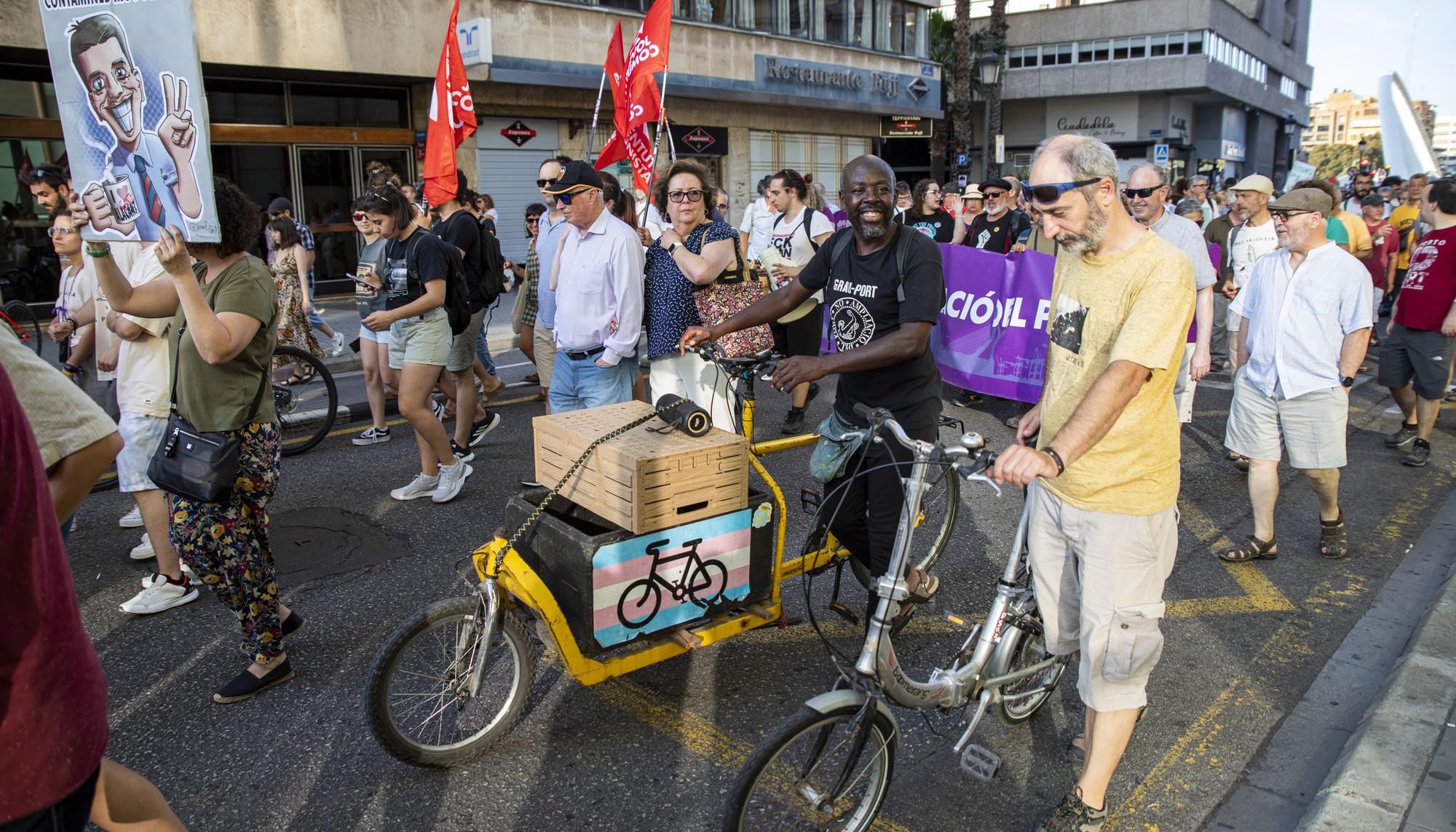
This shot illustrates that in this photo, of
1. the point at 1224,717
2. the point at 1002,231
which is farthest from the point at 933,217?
the point at 1224,717

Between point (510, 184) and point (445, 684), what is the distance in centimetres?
1837

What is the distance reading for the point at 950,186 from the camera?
39.9 ft

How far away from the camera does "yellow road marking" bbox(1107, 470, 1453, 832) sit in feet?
10.6

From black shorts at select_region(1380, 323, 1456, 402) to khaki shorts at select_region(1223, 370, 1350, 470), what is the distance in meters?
2.46

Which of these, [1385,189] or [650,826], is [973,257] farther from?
[1385,189]

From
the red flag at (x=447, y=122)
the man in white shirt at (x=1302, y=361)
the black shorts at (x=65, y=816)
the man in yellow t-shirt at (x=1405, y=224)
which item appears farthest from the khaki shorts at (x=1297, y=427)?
the man in yellow t-shirt at (x=1405, y=224)

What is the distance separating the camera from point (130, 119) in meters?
3.23

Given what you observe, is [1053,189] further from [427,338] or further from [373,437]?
[373,437]

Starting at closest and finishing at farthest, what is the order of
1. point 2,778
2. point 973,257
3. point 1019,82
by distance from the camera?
point 2,778, point 973,257, point 1019,82

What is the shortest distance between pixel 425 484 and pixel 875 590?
159 inches

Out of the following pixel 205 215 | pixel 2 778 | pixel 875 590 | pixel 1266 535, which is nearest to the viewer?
pixel 2 778

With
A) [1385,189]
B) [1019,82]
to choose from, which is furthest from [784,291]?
[1019,82]

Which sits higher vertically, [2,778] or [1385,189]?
[1385,189]

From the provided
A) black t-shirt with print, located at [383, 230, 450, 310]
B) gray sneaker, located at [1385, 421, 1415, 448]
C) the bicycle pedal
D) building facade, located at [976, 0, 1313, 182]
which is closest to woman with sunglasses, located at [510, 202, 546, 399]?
black t-shirt with print, located at [383, 230, 450, 310]
